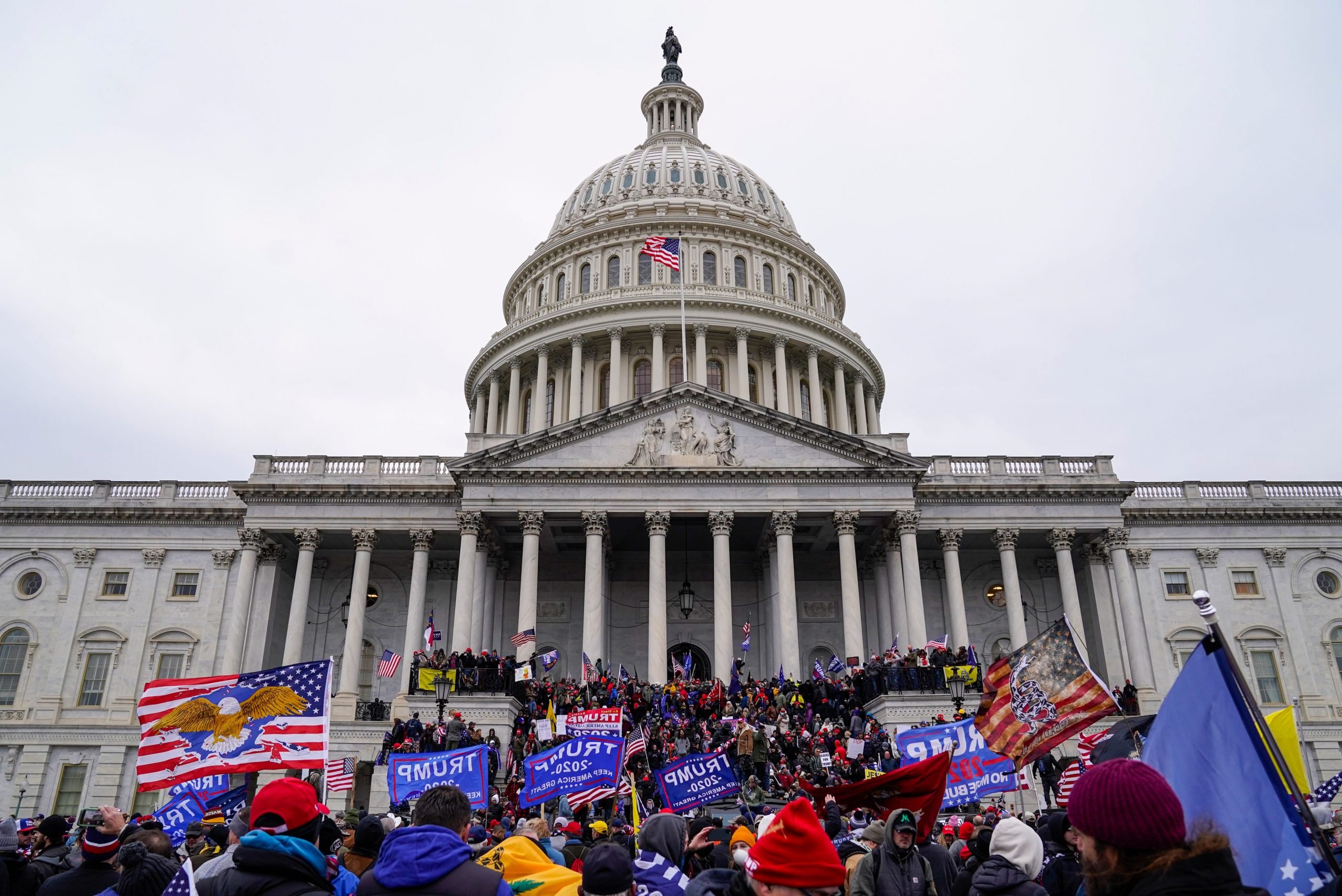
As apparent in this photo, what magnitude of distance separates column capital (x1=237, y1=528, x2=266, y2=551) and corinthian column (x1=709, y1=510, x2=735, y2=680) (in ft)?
65.9

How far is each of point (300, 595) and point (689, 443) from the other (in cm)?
1805

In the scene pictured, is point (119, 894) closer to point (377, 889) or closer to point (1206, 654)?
point (377, 889)

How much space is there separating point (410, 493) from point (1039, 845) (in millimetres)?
39798

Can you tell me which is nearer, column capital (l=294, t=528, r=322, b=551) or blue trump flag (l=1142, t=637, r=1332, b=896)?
blue trump flag (l=1142, t=637, r=1332, b=896)

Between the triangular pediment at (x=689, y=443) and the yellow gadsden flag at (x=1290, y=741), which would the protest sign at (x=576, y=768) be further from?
the triangular pediment at (x=689, y=443)

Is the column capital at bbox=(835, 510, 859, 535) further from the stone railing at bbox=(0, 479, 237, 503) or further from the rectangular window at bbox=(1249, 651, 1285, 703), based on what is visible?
the stone railing at bbox=(0, 479, 237, 503)

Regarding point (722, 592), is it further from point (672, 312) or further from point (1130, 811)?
point (1130, 811)

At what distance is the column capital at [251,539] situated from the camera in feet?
140

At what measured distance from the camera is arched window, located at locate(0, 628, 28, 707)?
43219 mm

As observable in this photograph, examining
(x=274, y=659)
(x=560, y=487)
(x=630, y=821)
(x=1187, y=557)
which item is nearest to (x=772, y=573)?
(x=560, y=487)

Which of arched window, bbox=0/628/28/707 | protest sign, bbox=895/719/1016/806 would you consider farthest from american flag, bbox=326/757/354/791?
arched window, bbox=0/628/28/707

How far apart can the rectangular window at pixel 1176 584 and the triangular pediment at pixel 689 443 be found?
14.3m

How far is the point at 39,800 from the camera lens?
41.0 meters

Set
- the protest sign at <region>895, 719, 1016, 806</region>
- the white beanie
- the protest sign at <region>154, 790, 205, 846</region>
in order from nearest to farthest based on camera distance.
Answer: the white beanie < the protest sign at <region>154, 790, 205, 846</region> < the protest sign at <region>895, 719, 1016, 806</region>
